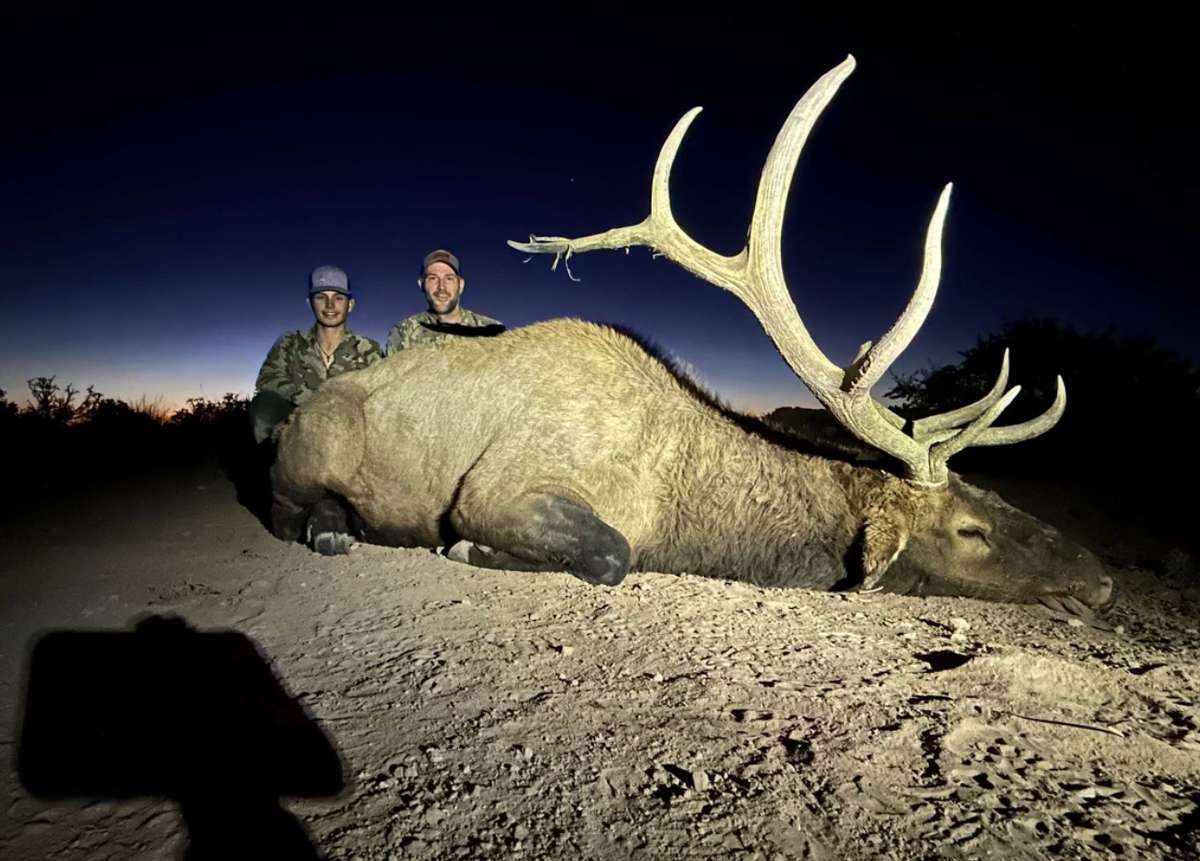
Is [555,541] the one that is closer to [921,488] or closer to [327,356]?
[921,488]

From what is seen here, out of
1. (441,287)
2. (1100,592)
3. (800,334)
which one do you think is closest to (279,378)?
(441,287)

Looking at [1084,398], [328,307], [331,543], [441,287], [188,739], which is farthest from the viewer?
[1084,398]

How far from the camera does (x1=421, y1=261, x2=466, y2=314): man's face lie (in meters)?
7.00

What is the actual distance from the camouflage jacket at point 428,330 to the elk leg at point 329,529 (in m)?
2.50

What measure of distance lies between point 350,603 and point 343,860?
6.03 feet

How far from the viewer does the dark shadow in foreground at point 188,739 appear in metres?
1.38

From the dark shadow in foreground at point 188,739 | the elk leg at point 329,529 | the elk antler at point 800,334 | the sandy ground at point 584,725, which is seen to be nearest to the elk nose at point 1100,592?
the sandy ground at point 584,725

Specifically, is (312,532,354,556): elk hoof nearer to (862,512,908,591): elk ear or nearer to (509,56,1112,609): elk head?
(509,56,1112,609): elk head

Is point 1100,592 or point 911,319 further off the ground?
point 911,319

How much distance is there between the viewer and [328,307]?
6.51 m

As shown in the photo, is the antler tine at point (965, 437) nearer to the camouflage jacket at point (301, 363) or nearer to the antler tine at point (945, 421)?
the antler tine at point (945, 421)

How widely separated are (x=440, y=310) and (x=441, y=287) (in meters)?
0.27

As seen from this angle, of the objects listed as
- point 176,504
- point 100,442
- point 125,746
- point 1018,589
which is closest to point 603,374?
point 1018,589

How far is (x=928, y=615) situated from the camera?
2.90 m
